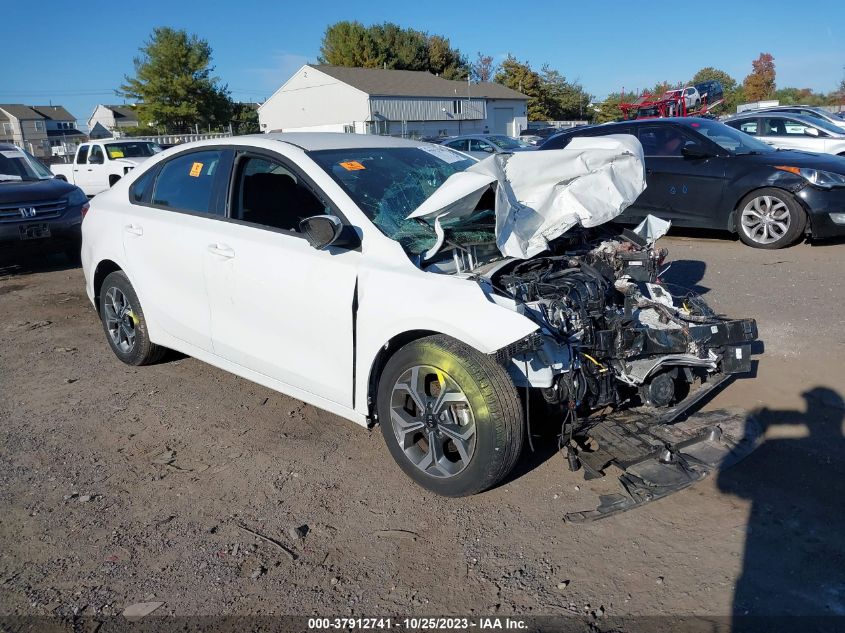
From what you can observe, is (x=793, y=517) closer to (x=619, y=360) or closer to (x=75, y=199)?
(x=619, y=360)

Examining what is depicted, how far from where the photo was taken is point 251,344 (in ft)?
14.0

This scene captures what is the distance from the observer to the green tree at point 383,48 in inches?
2689

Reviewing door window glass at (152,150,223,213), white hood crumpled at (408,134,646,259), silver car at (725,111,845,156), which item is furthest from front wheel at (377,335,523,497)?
silver car at (725,111,845,156)

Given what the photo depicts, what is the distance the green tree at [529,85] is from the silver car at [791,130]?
177 feet

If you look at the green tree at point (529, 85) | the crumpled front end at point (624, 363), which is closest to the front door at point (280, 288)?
the crumpled front end at point (624, 363)

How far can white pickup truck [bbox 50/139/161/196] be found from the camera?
1889 cm

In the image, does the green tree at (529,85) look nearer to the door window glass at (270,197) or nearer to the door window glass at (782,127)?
the door window glass at (782,127)

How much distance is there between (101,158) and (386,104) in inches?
1335

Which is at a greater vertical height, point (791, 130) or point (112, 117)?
point (112, 117)

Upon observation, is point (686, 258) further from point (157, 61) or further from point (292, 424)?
point (157, 61)

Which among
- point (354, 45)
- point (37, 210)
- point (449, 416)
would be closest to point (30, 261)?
point (37, 210)

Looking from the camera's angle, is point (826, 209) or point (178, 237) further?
point (826, 209)

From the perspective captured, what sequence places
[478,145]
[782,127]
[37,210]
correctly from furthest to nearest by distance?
1. [478,145]
2. [782,127]
3. [37,210]

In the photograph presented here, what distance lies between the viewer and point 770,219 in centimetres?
881
